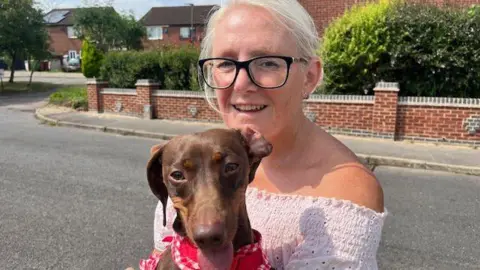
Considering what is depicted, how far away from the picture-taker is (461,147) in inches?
404

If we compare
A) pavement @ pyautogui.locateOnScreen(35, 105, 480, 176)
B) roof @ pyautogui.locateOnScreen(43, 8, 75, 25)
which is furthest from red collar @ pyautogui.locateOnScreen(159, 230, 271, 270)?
roof @ pyautogui.locateOnScreen(43, 8, 75, 25)

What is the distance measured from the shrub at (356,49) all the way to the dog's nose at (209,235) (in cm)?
1026

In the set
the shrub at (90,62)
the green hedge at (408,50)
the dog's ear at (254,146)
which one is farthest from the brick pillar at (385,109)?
the shrub at (90,62)

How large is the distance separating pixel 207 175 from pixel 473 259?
4456 millimetres

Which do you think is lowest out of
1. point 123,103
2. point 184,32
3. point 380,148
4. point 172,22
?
point 380,148

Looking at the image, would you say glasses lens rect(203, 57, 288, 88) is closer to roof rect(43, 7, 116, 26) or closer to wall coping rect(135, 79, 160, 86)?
wall coping rect(135, 79, 160, 86)

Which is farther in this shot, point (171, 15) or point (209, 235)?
point (171, 15)

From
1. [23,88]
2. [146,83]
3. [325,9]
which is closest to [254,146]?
[146,83]

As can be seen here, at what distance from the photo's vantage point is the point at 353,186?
1712 mm

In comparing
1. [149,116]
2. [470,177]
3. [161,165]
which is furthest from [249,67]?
→ [149,116]

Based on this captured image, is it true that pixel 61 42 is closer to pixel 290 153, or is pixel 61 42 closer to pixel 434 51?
pixel 434 51

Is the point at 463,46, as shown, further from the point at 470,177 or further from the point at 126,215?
the point at 126,215

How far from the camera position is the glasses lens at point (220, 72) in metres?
1.86

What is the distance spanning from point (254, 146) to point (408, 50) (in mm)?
10399
